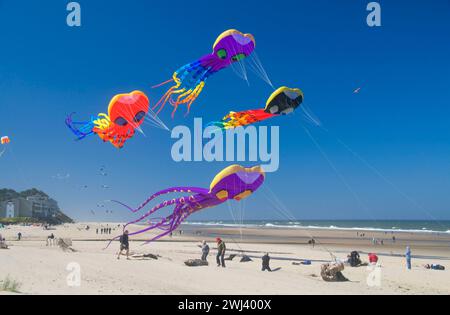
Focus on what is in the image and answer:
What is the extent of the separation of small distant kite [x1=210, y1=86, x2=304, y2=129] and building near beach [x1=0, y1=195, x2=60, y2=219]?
90.9 metres

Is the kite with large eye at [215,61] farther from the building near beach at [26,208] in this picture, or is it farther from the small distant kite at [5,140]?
the building near beach at [26,208]

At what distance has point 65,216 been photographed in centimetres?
12756

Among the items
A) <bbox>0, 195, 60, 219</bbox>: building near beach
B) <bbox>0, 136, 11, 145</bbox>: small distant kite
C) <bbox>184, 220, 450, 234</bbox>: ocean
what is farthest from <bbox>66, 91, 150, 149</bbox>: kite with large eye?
<bbox>0, 195, 60, 219</bbox>: building near beach

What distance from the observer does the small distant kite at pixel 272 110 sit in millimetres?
14719

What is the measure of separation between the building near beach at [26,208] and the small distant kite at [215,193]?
90.7m

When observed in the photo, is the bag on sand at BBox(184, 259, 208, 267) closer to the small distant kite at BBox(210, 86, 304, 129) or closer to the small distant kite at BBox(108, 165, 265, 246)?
the small distant kite at BBox(108, 165, 265, 246)

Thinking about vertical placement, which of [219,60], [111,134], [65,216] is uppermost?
[219,60]

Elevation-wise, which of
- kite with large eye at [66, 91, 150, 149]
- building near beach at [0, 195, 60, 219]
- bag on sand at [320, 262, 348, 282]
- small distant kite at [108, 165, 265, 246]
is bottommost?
building near beach at [0, 195, 60, 219]

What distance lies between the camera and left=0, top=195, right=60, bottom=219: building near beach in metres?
92.6
